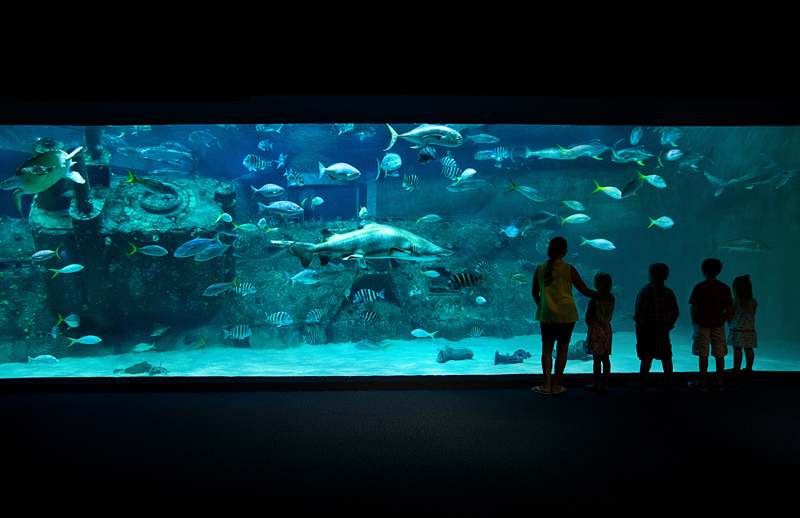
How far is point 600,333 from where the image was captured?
12.5ft

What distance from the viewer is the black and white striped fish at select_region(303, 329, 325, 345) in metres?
9.89

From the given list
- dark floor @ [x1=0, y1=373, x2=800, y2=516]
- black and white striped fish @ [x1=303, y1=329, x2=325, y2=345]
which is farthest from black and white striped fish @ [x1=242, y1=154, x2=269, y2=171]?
dark floor @ [x1=0, y1=373, x2=800, y2=516]

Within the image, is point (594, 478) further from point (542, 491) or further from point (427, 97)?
point (427, 97)

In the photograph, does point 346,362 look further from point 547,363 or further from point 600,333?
point 600,333

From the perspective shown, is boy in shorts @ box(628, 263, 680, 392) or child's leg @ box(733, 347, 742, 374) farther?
child's leg @ box(733, 347, 742, 374)

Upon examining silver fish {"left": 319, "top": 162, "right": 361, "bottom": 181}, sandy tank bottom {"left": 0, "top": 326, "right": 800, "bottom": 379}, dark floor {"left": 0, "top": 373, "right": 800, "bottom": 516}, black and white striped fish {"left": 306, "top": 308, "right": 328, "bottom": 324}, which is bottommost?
sandy tank bottom {"left": 0, "top": 326, "right": 800, "bottom": 379}

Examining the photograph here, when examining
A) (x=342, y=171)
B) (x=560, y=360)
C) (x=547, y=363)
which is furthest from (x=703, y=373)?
(x=342, y=171)

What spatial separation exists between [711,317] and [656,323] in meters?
0.66

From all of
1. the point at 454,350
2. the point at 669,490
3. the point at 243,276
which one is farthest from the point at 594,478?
the point at 243,276

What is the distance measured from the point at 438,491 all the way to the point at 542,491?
24.3 inches

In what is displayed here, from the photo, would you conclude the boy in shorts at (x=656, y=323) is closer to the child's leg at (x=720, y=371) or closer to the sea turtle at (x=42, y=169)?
the child's leg at (x=720, y=371)

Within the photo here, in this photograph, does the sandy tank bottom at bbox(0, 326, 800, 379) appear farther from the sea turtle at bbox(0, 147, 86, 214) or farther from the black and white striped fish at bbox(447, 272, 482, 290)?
the sea turtle at bbox(0, 147, 86, 214)

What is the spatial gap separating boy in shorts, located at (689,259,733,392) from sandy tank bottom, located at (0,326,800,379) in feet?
11.2

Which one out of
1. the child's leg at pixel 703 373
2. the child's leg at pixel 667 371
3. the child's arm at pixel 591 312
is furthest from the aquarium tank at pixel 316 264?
the child's leg at pixel 703 373
